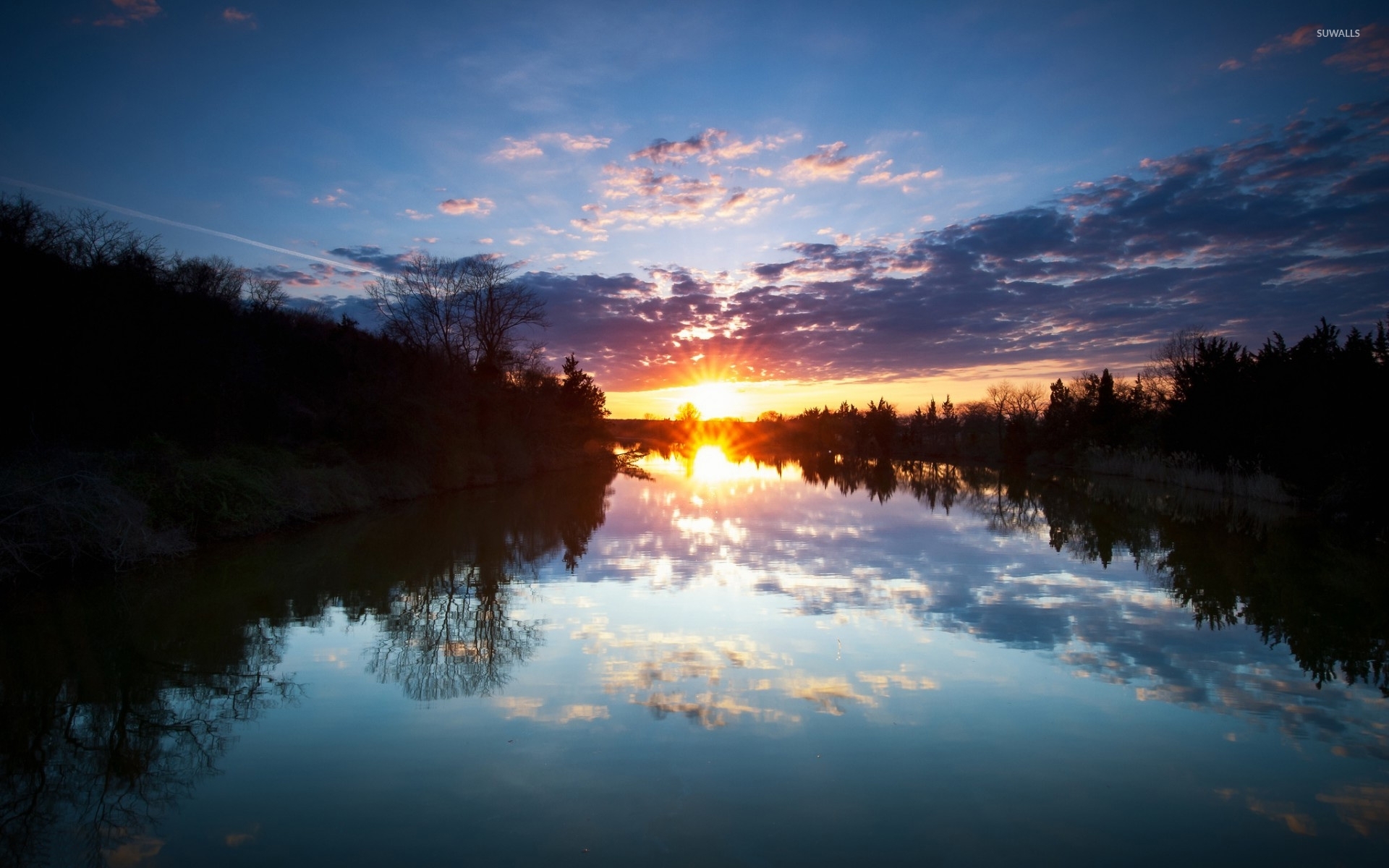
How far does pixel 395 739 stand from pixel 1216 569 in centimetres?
1221

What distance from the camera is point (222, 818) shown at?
408 centimetres

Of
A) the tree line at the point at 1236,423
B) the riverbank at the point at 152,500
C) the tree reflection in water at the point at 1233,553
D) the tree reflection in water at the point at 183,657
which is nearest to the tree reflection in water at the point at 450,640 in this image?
the tree reflection in water at the point at 183,657

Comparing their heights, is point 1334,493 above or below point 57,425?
below

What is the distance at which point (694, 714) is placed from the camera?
5.55 m

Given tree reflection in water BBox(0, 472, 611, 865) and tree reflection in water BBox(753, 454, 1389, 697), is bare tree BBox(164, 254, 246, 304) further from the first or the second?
tree reflection in water BBox(753, 454, 1389, 697)

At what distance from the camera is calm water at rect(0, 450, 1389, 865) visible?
394cm

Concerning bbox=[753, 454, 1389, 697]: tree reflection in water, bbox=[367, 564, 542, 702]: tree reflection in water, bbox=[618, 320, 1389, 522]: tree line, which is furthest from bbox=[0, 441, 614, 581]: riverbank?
bbox=[618, 320, 1389, 522]: tree line

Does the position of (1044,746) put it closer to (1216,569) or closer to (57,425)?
(1216,569)

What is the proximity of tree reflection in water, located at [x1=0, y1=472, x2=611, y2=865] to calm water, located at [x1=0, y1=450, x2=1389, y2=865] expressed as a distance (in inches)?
1.3

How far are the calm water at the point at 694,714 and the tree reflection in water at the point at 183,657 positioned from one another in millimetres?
34

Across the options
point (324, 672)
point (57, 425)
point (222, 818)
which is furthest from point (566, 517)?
point (222, 818)

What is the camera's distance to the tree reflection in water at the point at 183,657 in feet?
14.0

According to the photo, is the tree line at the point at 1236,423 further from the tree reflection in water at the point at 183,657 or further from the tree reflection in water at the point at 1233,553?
the tree reflection in water at the point at 183,657

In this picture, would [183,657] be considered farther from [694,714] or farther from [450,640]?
[694,714]
